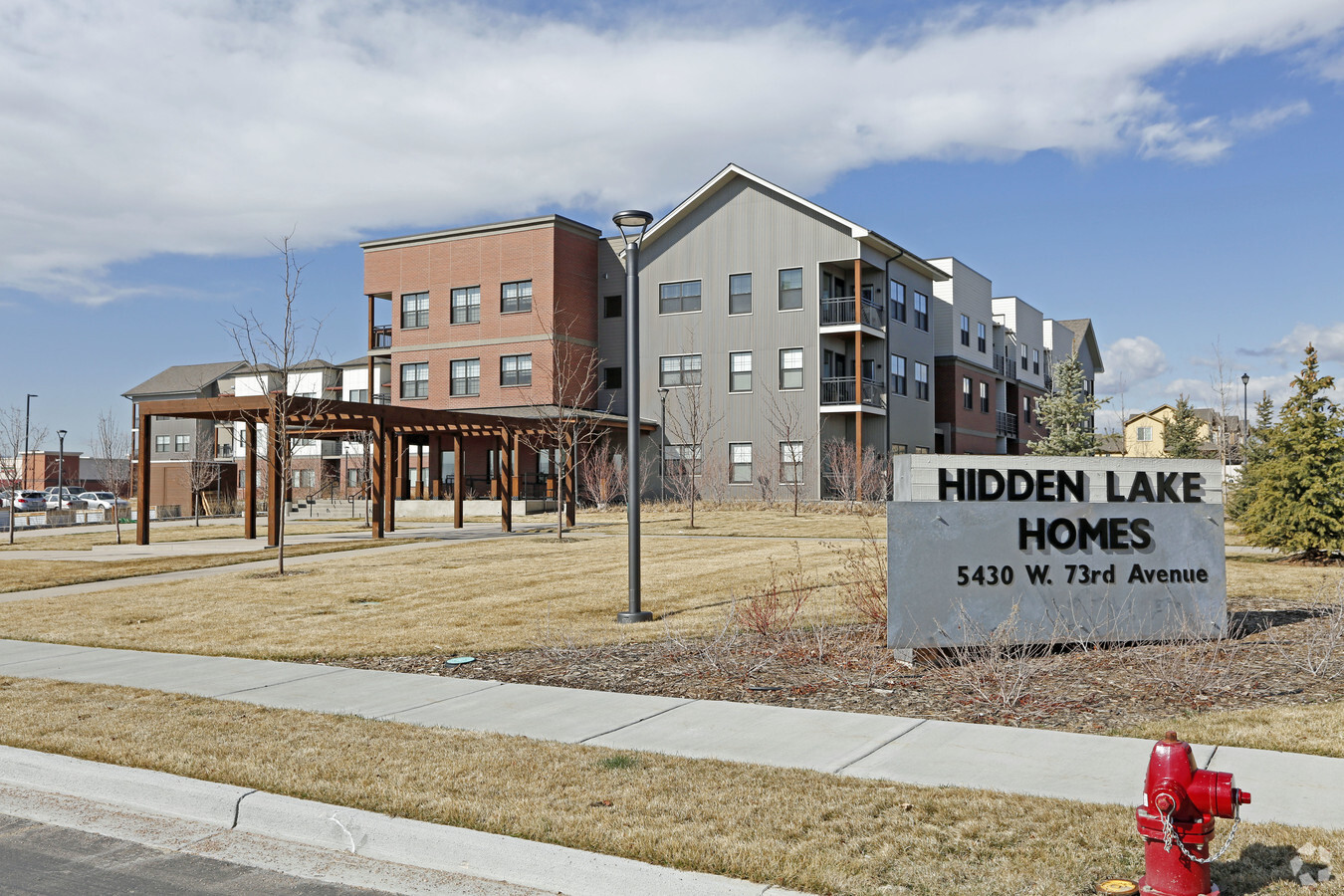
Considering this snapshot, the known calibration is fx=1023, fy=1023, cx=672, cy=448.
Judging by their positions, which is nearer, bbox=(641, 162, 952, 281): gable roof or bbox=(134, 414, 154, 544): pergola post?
bbox=(134, 414, 154, 544): pergola post

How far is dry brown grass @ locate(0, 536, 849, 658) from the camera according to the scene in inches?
473

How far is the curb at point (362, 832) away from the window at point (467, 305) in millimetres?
42647

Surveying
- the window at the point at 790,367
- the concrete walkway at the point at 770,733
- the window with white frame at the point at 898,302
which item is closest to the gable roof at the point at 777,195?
the window with white frame at the point at 898,302

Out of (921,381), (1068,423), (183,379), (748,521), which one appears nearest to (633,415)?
(748,521)

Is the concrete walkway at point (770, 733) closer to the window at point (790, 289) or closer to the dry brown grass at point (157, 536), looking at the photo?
the dry brown grass at point (157, 536)

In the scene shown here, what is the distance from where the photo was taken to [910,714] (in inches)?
311

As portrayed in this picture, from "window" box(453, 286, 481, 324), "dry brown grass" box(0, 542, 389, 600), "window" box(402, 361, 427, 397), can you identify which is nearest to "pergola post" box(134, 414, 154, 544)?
"dry brown grass" box(0, 542, 389, 600)

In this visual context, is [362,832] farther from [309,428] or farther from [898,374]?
[898,374]

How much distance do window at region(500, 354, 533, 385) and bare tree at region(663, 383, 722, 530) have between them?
6.99 m

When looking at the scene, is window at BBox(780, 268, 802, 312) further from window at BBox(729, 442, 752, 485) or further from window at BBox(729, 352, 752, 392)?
window at BBox(729, 442, 752, 485)

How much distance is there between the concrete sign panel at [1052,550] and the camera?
975 centimetres

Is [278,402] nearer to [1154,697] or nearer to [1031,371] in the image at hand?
[1154,697]

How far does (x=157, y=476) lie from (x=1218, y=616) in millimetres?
79534

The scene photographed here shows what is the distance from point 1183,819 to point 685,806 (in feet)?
8.22
